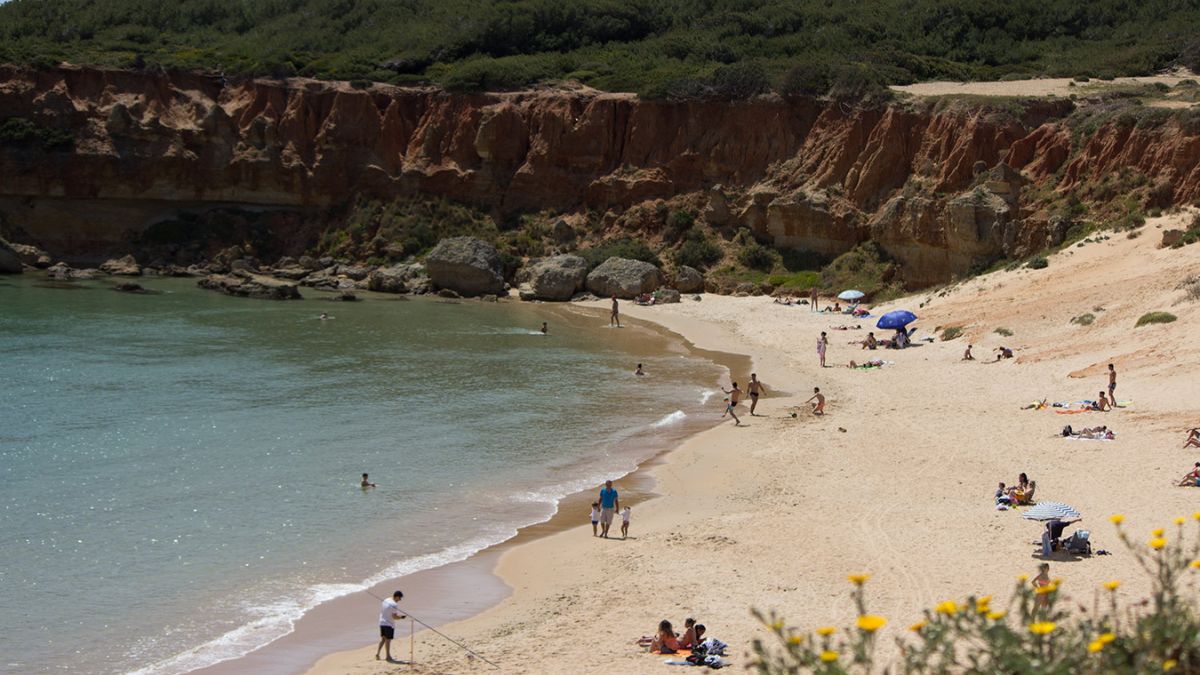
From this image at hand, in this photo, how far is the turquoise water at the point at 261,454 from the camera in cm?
1591

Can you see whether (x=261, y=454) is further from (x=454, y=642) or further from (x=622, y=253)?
(x=622, y=253)

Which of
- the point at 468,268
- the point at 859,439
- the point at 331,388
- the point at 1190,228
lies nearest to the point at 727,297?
the point at 468,268

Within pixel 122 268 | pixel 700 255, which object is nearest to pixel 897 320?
pixel 700 255

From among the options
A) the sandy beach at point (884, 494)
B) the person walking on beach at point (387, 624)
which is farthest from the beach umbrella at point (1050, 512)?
the person walking on beach at point (387, 624)

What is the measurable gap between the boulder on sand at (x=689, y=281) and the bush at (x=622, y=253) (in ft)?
7.16

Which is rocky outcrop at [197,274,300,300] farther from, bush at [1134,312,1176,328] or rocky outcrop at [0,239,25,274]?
bush at [1134,312,1176,328]

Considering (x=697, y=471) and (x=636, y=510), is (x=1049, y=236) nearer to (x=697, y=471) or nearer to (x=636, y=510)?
(x=697, y=471)

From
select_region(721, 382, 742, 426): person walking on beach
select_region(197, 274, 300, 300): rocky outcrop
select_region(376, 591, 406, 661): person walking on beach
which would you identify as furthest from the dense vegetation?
select_region(376, 591, 406, 661): person walking on beach

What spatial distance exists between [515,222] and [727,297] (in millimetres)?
14811

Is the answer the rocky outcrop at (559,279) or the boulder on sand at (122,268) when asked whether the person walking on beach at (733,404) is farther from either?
the boulder on sand at (122,268)

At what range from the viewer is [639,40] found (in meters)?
77.2

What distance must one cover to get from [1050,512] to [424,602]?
887 cm

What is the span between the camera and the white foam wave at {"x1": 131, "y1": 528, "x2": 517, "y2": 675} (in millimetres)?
14029

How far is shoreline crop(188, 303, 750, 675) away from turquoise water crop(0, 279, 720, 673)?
0.33 m
